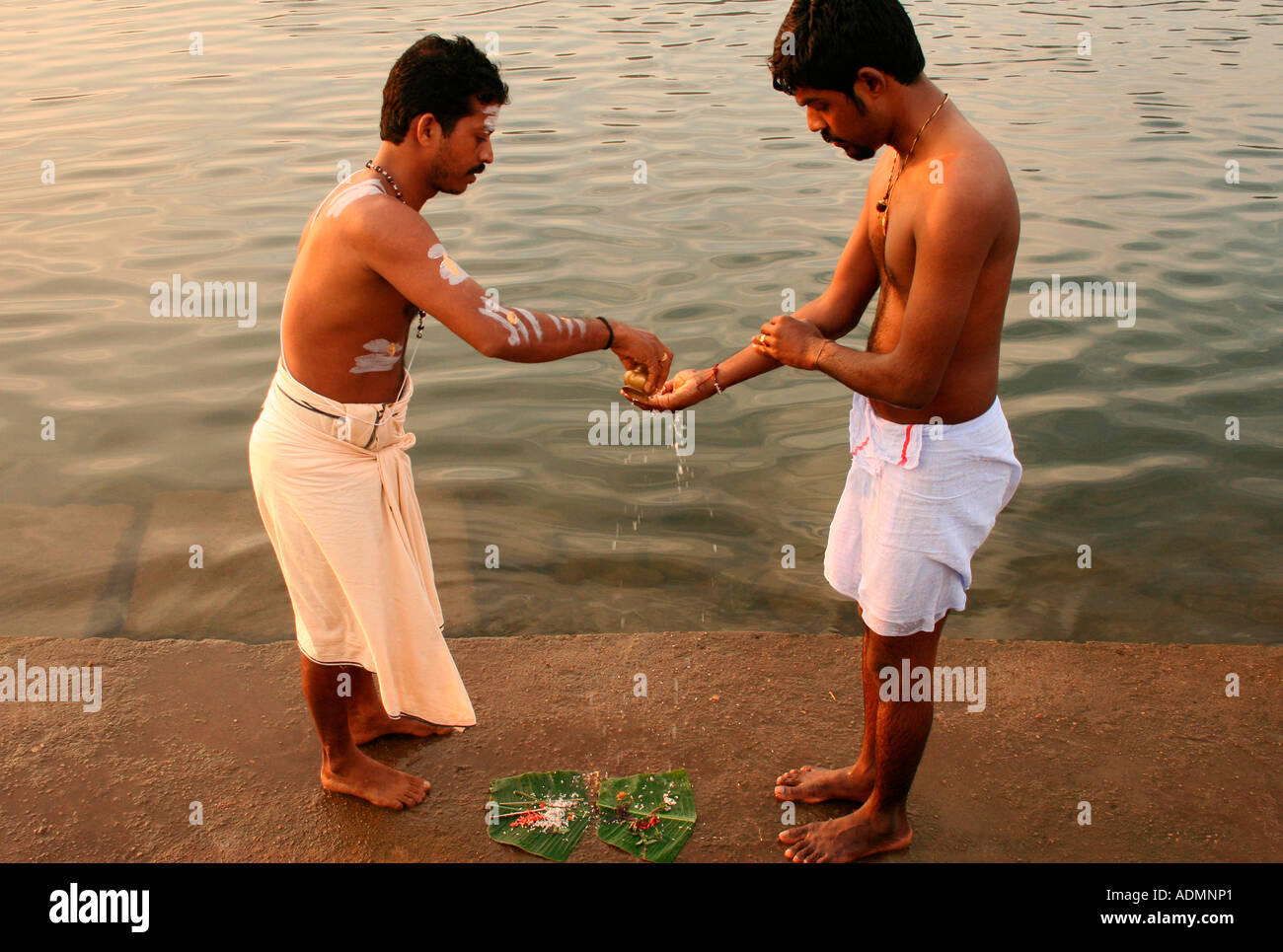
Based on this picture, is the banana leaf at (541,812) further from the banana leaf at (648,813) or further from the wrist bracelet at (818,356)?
the wrist bracelet at (818,356)

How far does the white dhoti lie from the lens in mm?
2711

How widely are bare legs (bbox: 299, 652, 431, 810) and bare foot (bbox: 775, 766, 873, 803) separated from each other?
1045 millimetres

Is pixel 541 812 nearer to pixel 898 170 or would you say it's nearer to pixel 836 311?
pixel 836 311

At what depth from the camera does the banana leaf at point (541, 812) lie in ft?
9.96

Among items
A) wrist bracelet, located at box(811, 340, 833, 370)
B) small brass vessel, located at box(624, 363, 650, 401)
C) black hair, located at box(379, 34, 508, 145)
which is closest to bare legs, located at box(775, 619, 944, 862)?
wrist bracelet, located at box(811, 340, 833, 370)

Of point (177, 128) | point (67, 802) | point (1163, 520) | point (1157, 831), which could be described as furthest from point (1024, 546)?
point (177, 128)

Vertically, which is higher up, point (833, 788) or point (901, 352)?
point (901, 352)

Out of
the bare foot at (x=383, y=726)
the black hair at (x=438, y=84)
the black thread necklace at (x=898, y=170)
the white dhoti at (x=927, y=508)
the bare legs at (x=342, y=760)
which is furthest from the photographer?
the bare foot at (x=383, y=726)

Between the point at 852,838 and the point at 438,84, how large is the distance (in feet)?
7.32

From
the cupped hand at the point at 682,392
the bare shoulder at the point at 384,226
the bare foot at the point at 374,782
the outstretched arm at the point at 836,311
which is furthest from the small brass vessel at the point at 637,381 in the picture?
the bare foot at the point at 374,782

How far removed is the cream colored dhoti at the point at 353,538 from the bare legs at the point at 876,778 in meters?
1.02

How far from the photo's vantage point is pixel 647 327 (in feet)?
23.5

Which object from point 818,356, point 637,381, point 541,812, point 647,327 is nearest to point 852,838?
point 541,812

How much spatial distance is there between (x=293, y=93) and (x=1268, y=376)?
10.6 meters
